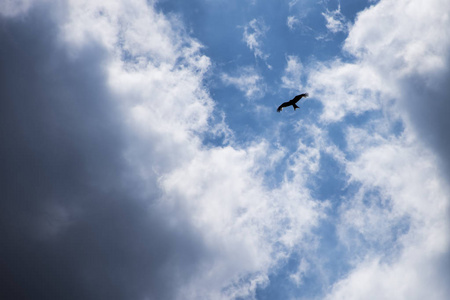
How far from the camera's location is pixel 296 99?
5166cm
